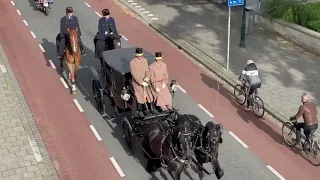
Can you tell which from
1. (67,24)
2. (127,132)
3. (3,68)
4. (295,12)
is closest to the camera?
(127,132)

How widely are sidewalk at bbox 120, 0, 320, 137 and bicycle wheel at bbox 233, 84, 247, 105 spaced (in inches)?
27.1

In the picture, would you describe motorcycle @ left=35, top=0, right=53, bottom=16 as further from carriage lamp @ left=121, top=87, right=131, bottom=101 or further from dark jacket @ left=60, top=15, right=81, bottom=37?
carriage lamp @ left=121, top=87, right=131, bottom=101

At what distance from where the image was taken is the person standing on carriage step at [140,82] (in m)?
11.5

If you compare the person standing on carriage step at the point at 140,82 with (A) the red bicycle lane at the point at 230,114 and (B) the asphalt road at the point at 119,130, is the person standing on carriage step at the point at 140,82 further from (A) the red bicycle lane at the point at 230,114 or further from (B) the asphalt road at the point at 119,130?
(A) the red bicycle lane at the point at 230,114

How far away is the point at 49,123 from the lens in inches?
531

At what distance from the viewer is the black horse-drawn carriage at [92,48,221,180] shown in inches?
365

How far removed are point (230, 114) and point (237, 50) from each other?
5380 millimetres

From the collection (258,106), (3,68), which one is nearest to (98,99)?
(258,106)

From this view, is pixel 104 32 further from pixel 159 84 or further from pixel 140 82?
pixel 159 84

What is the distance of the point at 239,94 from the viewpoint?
14.8 metres

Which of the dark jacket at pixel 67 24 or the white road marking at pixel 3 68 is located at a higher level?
the dark jacket at pixel 67 24

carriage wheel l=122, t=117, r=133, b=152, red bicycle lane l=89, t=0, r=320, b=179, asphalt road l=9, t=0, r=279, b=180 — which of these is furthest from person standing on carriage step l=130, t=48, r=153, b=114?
red bicycle lane l=89, t=0, r=320, b=179

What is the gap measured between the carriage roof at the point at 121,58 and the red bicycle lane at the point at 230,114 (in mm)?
2847

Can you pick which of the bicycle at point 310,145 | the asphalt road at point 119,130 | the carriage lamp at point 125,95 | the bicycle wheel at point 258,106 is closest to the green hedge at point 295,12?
the asphalt road at point 119,130
